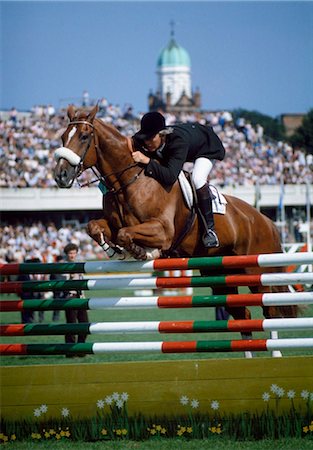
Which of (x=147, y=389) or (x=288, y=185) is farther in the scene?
(x=288, y=185)

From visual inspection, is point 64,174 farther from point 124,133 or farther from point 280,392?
point 124,133

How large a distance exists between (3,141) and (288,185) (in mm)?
13900

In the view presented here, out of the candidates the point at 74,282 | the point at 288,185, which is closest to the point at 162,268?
the point at 74,282

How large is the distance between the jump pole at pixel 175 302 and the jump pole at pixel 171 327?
0.41 ft

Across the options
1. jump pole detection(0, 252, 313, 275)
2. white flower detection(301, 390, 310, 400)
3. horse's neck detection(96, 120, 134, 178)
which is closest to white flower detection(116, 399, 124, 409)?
jump pole detection(0, 252, 313, 275)

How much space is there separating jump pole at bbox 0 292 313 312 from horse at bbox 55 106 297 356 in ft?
2.92

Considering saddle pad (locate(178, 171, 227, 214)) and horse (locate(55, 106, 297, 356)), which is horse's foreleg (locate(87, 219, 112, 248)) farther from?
saddle pad (locate(178, 171, 227, 214))

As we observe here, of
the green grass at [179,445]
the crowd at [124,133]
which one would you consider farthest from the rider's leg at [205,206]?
the crowd at [124,133]

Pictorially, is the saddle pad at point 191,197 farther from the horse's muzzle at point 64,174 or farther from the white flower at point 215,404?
the white flower at point 215,404

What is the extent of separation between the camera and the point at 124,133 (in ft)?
139

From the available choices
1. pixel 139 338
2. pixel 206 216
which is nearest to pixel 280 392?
pixel 206 216

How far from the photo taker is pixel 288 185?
1612 inches

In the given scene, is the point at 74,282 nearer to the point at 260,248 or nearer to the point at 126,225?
the point at 126,225

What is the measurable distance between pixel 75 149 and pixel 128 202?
68cm
